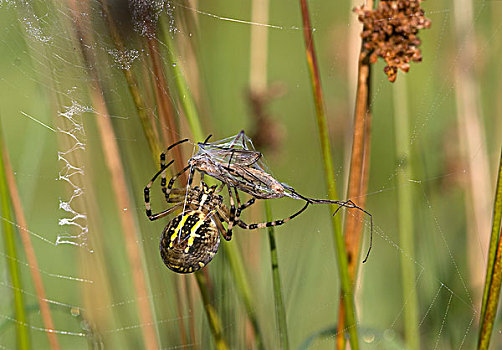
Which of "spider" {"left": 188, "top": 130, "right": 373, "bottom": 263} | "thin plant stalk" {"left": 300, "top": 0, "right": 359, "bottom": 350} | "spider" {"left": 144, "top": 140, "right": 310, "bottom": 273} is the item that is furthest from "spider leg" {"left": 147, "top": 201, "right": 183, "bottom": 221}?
"thin plant stalk" {"left": 300, "top": 0, "right": 359, "bottom": 350}

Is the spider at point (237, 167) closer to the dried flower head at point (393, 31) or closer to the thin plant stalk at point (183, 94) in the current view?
the thin plant stalk at point (183, 94)

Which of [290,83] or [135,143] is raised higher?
[290,83]

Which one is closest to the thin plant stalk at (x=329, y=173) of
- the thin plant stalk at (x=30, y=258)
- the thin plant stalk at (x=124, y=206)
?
the thin plant stalk at (x=124, y=206)

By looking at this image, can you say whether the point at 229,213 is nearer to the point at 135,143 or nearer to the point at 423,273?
the point at 135,143

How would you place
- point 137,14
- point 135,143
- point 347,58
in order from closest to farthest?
point 137,14 → point 135,143 → point 347,58

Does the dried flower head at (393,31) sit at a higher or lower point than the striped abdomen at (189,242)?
higher

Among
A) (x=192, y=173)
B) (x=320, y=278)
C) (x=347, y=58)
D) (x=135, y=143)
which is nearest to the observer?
(x=135, y=143)

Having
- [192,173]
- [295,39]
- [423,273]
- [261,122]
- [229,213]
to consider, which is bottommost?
[423,273]

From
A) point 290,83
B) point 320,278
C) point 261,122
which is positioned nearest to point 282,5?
point 290,83
